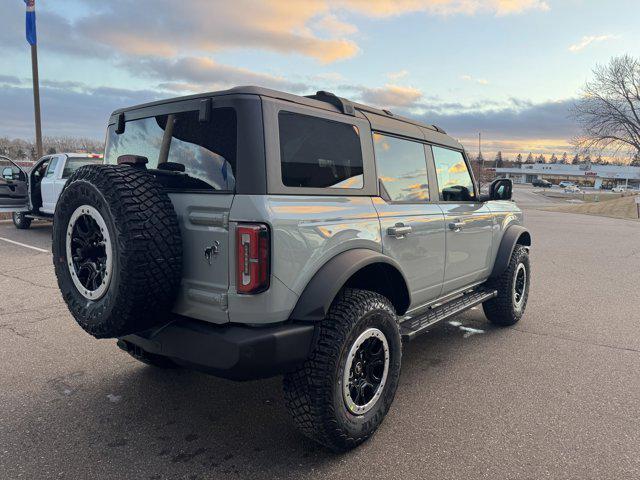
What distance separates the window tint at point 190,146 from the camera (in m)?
2.54

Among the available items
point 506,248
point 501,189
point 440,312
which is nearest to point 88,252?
point 440,312

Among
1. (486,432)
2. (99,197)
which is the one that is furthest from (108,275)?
(486,432)

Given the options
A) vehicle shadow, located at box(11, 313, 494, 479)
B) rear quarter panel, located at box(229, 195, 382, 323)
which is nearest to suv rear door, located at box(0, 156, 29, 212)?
vehicle shadow, located at box(11, 313, 494, 479)

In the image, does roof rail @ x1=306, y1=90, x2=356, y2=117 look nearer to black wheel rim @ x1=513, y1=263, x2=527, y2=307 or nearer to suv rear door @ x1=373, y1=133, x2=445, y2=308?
suv rear door @ x1=373, y1=133, x2=445, y2=308

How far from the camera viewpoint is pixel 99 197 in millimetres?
2422

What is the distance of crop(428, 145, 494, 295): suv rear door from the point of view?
404 centimetres

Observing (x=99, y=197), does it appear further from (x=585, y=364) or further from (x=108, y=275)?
(x=585, y=364)

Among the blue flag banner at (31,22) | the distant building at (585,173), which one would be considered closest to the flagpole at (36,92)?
the blue flag banner at (31,22)

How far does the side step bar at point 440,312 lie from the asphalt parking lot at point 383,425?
479 mm

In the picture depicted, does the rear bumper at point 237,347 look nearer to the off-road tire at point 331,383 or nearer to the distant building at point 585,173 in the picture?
the off-road tire at point 331,383

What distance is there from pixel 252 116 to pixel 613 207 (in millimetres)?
34092

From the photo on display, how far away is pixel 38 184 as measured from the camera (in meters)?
11.1

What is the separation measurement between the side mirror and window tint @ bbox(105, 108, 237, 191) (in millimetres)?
3039

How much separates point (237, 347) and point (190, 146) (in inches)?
48.7
